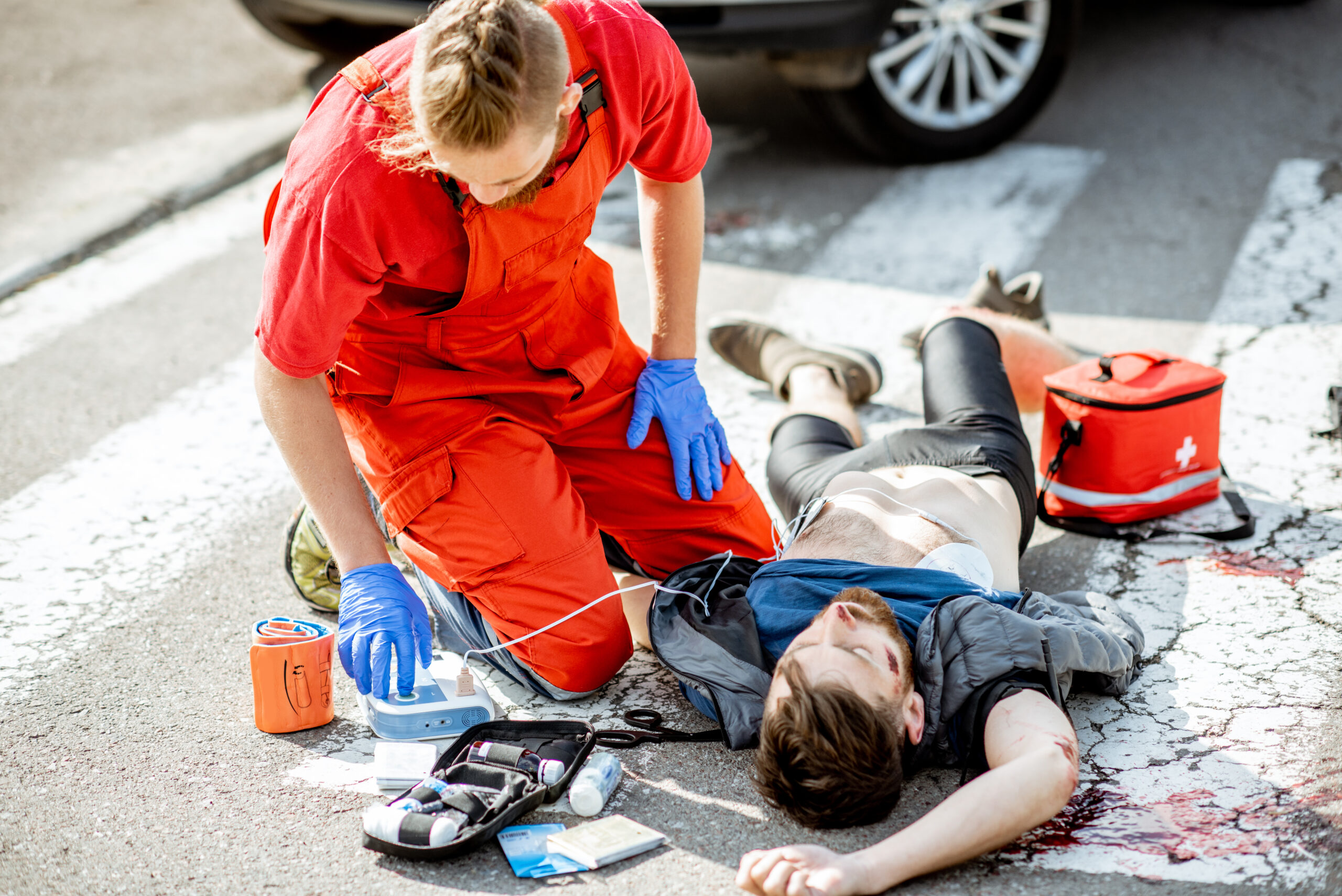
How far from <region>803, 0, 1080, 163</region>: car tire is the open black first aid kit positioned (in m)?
3.37

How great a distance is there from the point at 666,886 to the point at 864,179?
147 inches

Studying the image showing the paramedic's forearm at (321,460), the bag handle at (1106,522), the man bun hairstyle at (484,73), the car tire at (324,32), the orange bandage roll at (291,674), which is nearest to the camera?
the man bun hairstyle at (484,73)

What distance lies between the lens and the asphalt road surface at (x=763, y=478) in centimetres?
237

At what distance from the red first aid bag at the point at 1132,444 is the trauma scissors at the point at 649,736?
1272 millimetres

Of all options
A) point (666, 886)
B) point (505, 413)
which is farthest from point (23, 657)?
point (666, 886)

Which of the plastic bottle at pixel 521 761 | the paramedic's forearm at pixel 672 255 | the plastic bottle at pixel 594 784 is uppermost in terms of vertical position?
the paramedic's forearm at pixel 672 255

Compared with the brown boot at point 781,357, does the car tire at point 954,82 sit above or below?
above

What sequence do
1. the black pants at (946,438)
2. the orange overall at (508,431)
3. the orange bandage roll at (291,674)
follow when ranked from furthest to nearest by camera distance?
1. the black pants at (946,438)
2. the orange overall at (508,431)
3. the orange bandage roll at (291,674)

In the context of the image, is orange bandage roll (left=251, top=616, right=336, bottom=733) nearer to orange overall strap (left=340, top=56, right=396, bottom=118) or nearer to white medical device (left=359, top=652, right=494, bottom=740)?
white medical device (left=359, top=652, right=494, bottom=740)

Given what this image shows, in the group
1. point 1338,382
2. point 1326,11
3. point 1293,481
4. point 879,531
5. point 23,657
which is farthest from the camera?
point 1326,11

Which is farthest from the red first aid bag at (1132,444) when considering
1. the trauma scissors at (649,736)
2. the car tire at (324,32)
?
the car tire at (324,32)

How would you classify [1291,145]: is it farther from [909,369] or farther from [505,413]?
[505,413]

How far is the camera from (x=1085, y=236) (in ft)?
15.6

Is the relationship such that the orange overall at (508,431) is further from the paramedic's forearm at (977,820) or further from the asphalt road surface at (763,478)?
the paramedic's forearm at (977,820)
